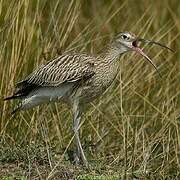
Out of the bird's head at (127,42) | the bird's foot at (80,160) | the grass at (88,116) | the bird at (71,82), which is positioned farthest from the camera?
the bird's head at (127,42)

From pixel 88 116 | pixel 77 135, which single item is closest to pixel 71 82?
pixel 77 135

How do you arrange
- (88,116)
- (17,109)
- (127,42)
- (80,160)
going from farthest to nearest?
(88,116), (127,42), (17,109), (80,160)

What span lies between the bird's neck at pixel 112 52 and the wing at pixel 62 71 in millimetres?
165

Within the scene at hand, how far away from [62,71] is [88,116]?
2.72ft

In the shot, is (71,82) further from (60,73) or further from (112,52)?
(112,52)

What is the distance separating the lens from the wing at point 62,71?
24.8 feet

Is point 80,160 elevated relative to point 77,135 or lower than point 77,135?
lower

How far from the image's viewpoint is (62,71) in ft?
25.2

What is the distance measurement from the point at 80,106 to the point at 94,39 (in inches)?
58.5

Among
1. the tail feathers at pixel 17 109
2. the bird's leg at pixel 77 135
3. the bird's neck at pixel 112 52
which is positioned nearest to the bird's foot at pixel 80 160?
the bird's leg at pixel 77 135

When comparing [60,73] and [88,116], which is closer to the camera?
[60,73]

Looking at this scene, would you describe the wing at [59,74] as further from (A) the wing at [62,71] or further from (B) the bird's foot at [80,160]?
(B) the bird's foot at [80,160]

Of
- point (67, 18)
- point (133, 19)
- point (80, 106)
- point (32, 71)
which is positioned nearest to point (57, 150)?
point (80, 106)

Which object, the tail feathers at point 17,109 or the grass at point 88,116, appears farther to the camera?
the tail feathers at point 17,109
